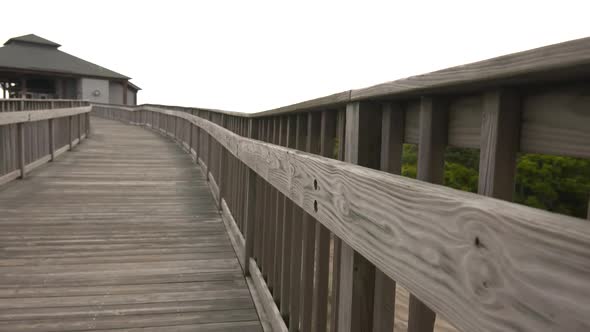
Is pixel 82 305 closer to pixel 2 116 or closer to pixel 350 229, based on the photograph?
pixel 350 229

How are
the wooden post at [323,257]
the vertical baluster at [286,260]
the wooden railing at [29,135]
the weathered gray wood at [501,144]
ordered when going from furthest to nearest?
the wooden railing at [29,135] → the vertical baluster at [286,260] → the wooden post at [323,257] → the weathered gray wood at [501,144]

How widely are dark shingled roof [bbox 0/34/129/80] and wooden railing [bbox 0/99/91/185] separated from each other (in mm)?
24465

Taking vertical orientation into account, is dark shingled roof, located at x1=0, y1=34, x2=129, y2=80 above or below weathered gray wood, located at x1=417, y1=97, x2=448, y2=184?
above

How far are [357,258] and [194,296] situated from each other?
2436 mm

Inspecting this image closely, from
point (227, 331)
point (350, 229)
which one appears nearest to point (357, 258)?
point (350, 229)

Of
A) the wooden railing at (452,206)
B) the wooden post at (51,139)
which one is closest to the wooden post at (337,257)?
the wooden railing at (452,206)

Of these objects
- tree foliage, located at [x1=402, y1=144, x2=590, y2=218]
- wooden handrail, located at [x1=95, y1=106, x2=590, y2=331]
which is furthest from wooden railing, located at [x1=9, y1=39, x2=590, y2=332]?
tree foliage, located at [x1=402, y1=144, x2=590, y2=218]

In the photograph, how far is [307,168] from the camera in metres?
2.06

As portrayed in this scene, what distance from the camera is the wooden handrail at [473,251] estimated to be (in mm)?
705

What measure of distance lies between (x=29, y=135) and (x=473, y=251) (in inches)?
402

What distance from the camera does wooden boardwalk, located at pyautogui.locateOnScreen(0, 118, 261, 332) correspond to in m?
3.42

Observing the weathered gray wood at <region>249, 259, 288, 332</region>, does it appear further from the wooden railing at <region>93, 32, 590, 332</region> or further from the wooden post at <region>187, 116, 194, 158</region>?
the wooden post at <region>187, 116, 194, 158</region>

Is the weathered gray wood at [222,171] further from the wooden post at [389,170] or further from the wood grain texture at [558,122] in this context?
the wood grain texture at [558,122]

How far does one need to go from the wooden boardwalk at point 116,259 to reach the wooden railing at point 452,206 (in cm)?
148
